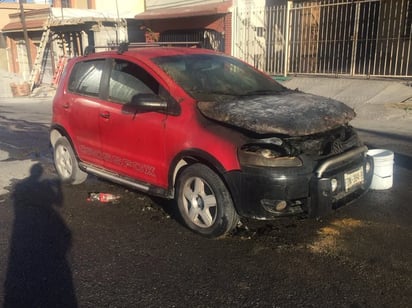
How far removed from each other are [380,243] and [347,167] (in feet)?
2.34

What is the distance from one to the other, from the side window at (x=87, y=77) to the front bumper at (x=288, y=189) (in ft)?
7.77

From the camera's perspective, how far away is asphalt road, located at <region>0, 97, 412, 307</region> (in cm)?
316

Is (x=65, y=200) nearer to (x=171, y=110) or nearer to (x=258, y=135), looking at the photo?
(x=171, y=110)

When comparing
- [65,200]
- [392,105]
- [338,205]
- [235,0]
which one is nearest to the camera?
[338,205]

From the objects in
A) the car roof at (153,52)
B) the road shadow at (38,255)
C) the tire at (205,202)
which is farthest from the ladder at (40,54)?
the tire at (205,202)

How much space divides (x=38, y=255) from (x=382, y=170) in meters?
3.73

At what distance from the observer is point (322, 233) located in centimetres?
416

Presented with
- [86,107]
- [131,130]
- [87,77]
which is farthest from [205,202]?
[87,77]

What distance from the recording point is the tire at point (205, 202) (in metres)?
3.92

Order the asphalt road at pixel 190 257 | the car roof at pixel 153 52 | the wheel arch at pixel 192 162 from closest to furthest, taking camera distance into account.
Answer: the asphalt road at pixel 190 257 → the wheel arch at pixel 192 162 → the car roof at pixel 153 52

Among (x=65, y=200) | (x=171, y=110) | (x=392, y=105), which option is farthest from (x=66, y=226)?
(x=392, y=105)

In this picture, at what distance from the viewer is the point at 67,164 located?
6.05 m

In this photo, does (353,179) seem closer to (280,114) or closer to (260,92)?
(280,114)

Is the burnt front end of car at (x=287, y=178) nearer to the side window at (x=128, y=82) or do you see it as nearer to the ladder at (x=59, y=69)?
the side window at (x=128, y=82)
